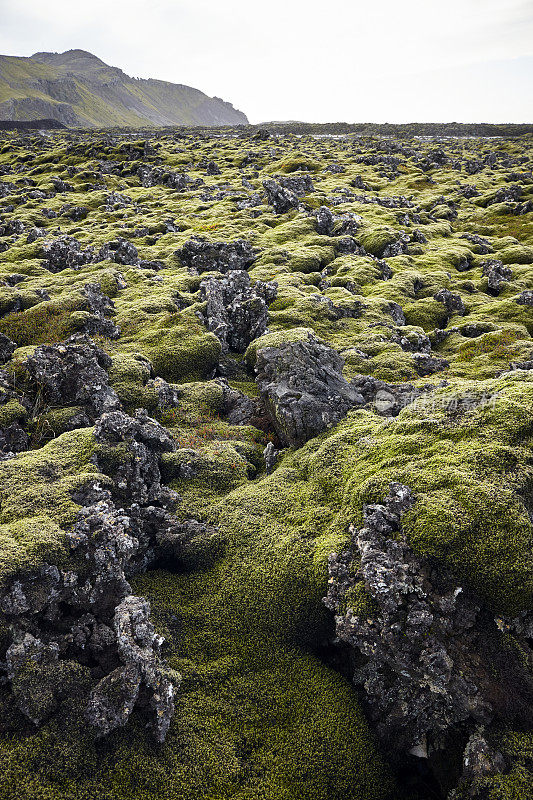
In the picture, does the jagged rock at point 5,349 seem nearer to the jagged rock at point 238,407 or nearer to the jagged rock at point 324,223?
the jagged rock at point 238,407

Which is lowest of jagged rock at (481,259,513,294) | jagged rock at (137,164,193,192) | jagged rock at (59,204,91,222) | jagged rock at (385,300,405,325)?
jagged rock at (385,300,405,325)

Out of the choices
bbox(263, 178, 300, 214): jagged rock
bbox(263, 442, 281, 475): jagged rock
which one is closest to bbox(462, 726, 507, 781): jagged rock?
bbox(263, 442, 281, 475): jagged rock

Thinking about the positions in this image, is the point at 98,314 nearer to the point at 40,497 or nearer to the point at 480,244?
the point at 40,497

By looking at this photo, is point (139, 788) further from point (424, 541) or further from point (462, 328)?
point (462, 328)

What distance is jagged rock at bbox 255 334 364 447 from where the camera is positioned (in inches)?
461

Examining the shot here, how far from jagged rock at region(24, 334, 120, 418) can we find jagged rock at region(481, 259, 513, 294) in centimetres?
2267

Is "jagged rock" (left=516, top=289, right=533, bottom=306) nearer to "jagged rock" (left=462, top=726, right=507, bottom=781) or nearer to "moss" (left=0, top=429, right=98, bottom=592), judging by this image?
"jagged rock" (left=462, top=726, right=507, bottom=781)

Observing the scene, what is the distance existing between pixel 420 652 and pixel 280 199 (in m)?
40.8

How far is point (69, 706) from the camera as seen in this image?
6.23m

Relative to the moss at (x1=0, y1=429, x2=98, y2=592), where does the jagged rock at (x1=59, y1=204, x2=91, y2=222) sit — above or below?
above

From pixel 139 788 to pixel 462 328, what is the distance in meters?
20.2

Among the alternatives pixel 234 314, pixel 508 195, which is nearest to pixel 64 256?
pixel 234 314

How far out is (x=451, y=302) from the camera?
22.8 meters

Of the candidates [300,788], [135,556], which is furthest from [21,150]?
[300,788]
